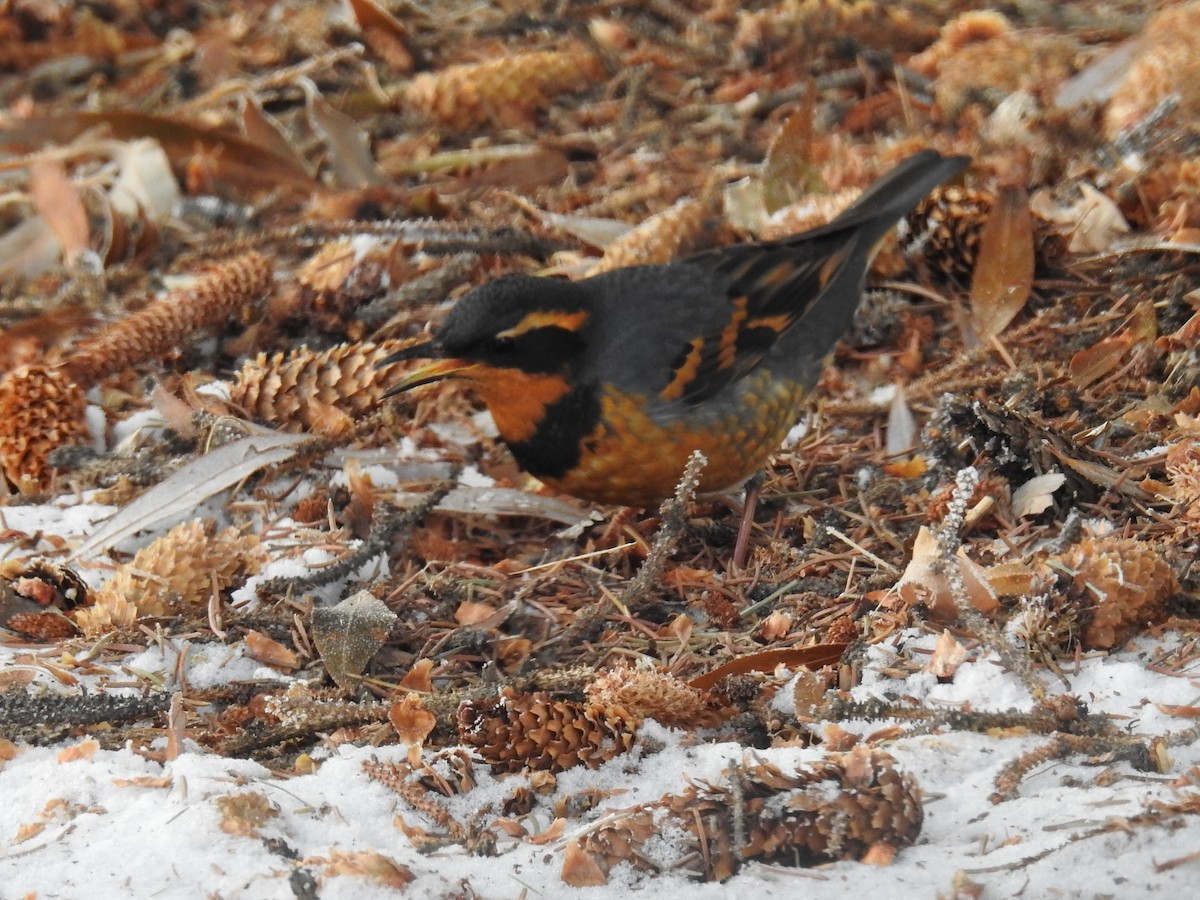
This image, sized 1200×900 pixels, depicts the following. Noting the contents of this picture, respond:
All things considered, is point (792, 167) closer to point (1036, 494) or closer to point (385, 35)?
point (1036, 494)

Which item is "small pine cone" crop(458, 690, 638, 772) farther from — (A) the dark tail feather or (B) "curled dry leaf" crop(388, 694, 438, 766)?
(A) the dark tail feather

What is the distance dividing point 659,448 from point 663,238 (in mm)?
1295

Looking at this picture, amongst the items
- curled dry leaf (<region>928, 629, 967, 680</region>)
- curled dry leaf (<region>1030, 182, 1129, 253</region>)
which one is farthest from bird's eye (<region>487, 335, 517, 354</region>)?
curled dry leaf (<region>1030, 182, 1129, 253</region>)

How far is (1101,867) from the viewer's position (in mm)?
2355

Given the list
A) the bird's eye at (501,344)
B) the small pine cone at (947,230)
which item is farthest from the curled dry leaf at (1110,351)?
the bird's eye at (501,344)

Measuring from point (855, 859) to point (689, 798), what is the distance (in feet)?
1.21

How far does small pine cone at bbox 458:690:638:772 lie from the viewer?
2996 millimetres

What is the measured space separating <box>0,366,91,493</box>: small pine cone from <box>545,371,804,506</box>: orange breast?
171cm

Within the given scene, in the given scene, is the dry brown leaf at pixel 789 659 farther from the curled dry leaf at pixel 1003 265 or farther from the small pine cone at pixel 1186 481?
the curled dry leaf at pixel 1003 265

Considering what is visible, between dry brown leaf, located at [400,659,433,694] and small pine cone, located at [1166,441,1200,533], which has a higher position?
small pine cone, located at [1166,441,1200,533]

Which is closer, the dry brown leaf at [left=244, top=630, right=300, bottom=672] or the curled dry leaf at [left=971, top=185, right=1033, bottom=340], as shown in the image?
the dry brown leaf at [left=244, top=630, right=300, bottom=672]

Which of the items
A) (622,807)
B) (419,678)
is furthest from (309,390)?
(622,807)

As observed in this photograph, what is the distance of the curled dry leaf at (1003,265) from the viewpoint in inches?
187

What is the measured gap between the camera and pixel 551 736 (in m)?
3.00
